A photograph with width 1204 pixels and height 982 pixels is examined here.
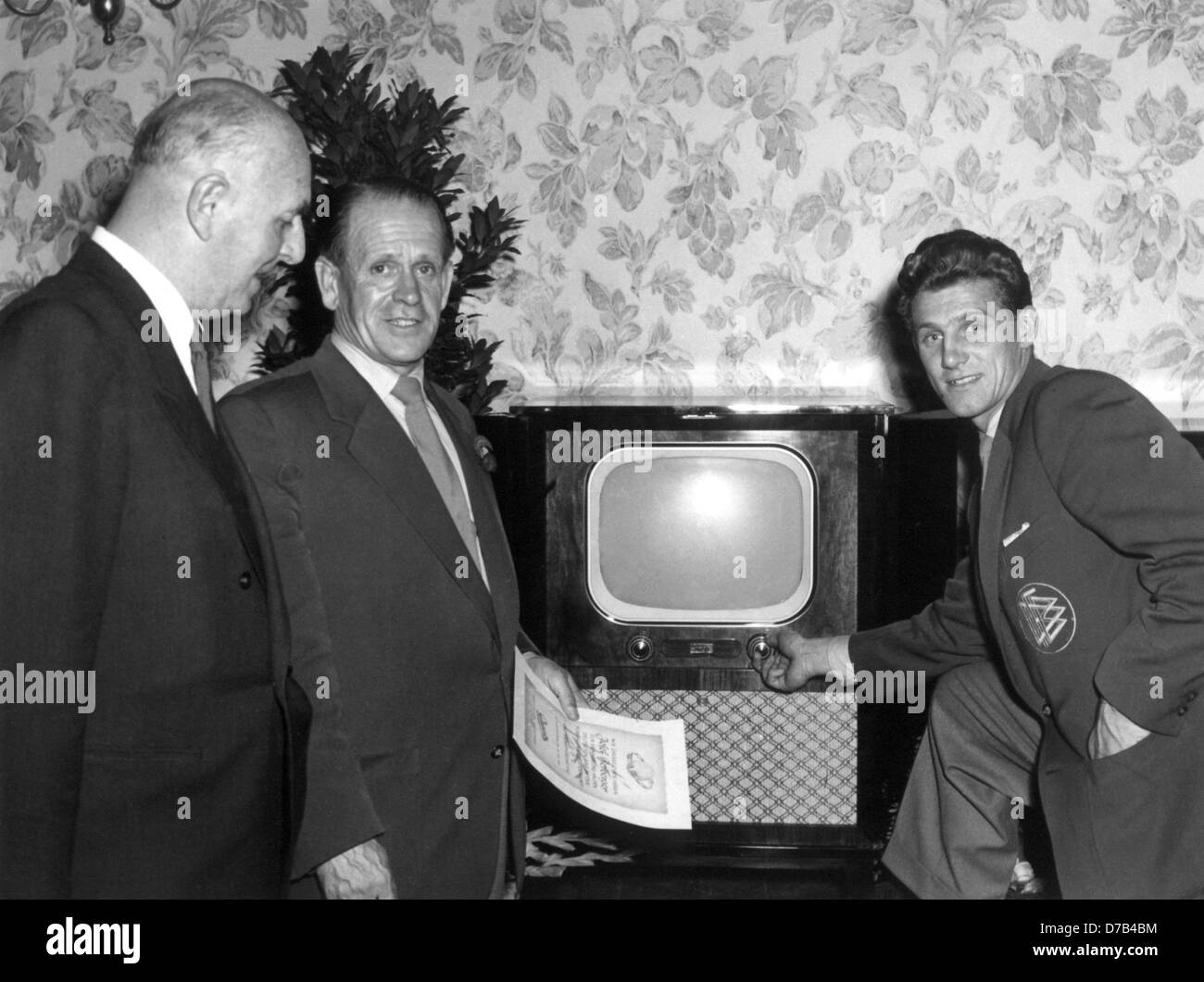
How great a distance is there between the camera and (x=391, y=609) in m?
1.55

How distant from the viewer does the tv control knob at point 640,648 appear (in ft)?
6.97

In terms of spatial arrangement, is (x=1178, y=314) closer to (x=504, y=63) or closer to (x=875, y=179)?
(x=875, y=179)

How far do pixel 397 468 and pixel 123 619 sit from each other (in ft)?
1.66

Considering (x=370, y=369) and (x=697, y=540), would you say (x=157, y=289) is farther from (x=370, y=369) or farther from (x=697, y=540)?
(x=697, y=540)

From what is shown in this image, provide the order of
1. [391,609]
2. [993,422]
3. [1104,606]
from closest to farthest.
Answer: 1. [391,609]
2. [1104,606]
3. [993,422]

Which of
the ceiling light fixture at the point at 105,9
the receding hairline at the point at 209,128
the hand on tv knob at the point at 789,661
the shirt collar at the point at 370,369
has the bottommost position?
the hand on tv knob at the point at 789,661

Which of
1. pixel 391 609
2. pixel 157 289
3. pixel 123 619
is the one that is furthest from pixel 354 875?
pixel 157 289

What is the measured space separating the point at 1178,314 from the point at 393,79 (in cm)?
174

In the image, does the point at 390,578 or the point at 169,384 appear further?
the point at 390,578

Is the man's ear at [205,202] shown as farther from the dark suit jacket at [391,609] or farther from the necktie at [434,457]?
the necktie at [434,457]

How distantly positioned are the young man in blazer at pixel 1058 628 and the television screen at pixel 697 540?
0.51ft

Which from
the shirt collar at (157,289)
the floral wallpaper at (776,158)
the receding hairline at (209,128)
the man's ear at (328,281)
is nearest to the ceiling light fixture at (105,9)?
A: the floral wallpaper at (776,158)

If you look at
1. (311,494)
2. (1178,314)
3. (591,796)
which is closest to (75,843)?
(311,494)

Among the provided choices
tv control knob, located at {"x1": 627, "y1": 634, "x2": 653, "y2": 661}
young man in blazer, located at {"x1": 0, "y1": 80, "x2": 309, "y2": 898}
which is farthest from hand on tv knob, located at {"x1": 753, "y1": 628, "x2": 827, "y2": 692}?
young man in blazer, located at {"x1": 0, "y1": 80, "x2": 309, "y2": 898}
